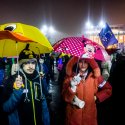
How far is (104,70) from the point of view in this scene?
20.1ft

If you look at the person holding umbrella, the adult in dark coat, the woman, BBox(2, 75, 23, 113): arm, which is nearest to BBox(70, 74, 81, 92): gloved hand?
the woman

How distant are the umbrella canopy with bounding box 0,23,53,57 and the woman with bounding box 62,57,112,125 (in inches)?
24.2

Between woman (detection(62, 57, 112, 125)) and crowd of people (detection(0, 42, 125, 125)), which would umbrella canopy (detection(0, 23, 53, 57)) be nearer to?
crowd of people (detection(0, 42, 125, 125))

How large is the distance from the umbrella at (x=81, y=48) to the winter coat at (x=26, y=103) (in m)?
0.59

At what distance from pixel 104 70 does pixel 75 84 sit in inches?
90.9

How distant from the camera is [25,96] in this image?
12.1ft

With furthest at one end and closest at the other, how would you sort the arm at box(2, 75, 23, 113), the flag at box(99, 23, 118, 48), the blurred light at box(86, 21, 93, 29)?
the blurred light at box(86, 21, 93, 29) → the flag at box(99, 23, 118, 48) → the arm at box(2, 75, 23, 113)

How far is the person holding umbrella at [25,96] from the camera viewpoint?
354 centimetres

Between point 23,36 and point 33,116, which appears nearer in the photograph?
point 23,36

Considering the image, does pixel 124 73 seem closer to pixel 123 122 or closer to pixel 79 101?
pixel 123 122

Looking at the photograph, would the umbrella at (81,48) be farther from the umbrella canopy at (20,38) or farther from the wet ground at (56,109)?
the wet ground at (56,109)

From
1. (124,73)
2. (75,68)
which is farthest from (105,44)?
(75,68)

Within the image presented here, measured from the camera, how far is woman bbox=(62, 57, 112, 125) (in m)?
4.09

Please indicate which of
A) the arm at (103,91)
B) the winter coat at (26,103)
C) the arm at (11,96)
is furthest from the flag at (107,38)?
the arm at (11,96)
